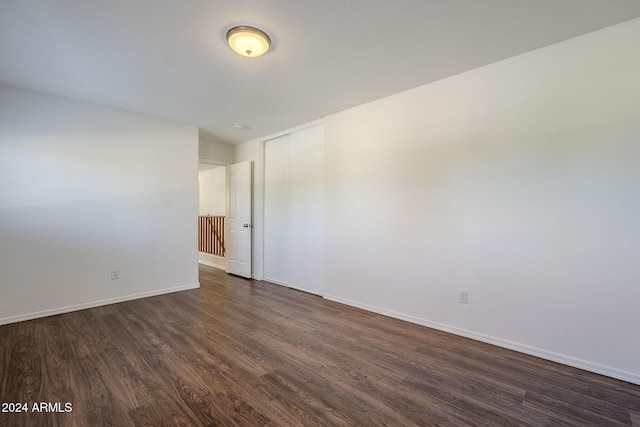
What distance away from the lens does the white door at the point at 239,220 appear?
498 cm

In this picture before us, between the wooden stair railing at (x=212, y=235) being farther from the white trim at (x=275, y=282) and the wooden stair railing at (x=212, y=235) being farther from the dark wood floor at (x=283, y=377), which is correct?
the dark wood floor at (x=283, y=377)

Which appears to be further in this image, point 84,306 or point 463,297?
point 84,306

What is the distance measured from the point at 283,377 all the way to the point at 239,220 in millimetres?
3608

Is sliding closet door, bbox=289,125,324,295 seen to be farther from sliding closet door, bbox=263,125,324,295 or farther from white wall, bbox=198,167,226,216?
white wall, bbox=198,167,226,216

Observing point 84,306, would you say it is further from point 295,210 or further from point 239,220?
point 295,210

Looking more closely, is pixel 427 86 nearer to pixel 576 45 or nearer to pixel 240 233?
pixel 576 45

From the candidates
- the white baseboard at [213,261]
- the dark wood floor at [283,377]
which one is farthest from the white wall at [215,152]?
the dark wood floor at [283,377]

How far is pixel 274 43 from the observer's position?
7.12 ft

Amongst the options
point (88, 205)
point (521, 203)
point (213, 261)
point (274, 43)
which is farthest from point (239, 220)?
point (521, 203)

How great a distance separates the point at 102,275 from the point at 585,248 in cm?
505

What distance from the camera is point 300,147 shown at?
4.29 m

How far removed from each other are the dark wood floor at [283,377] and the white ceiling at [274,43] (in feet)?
8.29

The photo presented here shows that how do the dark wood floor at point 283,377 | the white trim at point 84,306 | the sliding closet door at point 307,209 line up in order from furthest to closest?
1. the sliding closet door at point 307,209
2. the white trim at point 84,306
3. the dark wood floor at point 283,377

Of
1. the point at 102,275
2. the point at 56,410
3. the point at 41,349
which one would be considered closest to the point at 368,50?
the point at 56,410
